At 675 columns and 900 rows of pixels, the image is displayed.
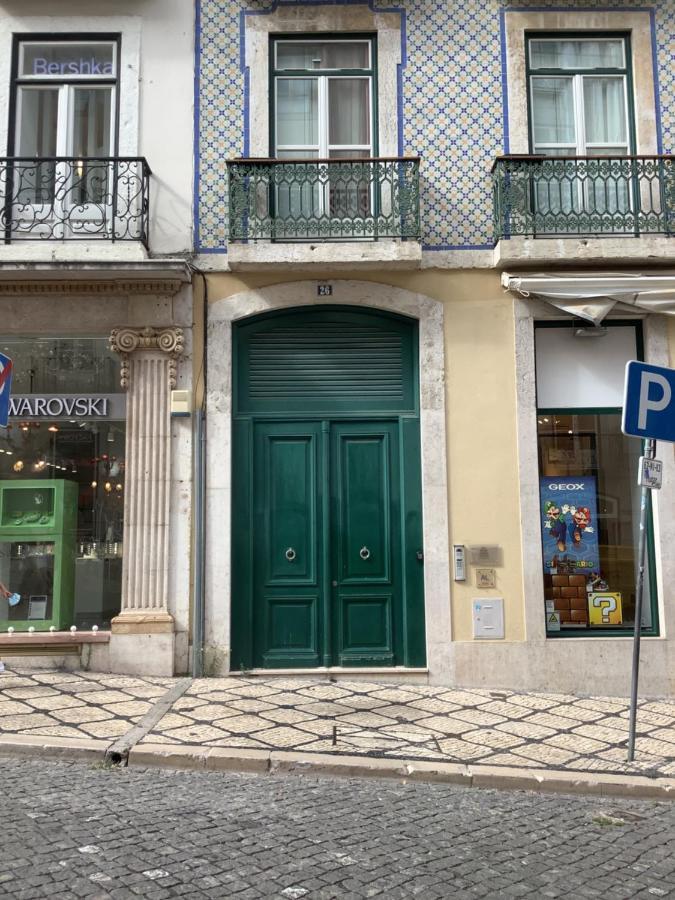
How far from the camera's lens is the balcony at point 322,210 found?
813 cm

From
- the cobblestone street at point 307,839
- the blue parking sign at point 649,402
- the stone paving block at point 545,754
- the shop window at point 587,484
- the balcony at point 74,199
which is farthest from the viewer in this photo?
the balcony at point 74,199

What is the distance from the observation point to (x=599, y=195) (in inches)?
335

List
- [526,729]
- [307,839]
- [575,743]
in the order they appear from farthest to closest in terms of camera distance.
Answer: [526,729]
[575,743]
[307,839]

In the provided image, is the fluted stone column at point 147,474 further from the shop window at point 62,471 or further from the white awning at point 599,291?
the white awning at point 599,291

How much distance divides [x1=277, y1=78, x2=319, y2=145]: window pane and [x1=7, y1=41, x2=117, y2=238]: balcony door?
6.11 feet

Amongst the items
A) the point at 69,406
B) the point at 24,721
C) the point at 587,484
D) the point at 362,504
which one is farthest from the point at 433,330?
the point at 24,721

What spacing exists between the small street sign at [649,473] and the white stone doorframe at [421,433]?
105 inches

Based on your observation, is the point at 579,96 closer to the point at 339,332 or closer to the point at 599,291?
the point at 599,291

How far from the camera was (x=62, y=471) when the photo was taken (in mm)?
8500

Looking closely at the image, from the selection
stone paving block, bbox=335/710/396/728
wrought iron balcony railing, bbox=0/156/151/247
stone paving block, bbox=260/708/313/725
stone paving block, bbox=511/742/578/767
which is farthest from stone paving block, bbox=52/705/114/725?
wrought iron balcony railing, bbox=0/156/151/247

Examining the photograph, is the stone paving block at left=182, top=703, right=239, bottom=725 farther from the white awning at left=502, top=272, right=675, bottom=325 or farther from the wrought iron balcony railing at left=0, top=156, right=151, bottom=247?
the white awning at left=502, top=272, right=675, bottom=325

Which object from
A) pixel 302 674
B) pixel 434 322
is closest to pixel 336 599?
pixel 302 674

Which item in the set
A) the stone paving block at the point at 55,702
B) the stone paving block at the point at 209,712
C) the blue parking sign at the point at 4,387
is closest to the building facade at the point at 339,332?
the stone paving block at the point at 55,702

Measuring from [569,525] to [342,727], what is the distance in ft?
11.4
